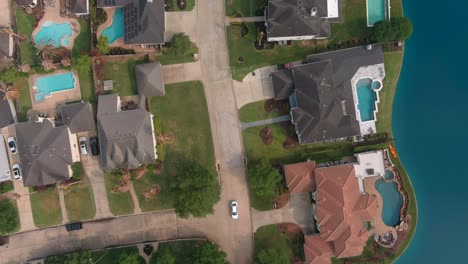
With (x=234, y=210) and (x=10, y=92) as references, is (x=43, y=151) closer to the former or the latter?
(x=10, y=92)

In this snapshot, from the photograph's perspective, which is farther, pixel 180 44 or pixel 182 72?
pixel 182 72

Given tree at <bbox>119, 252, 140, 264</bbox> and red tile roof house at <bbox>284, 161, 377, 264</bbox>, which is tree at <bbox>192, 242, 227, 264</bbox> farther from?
red tile roof house at <bbox>284, 161, 377, 264</bbox>

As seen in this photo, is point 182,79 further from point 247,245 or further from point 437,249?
point 437,249

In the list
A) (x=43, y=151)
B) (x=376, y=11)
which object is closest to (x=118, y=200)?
(x=43, y=151)

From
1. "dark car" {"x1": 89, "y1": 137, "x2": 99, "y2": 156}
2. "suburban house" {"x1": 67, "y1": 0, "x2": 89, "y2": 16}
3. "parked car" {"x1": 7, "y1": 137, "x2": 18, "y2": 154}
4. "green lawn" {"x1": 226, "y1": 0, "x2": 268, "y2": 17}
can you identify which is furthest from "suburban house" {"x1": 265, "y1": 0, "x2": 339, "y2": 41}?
"parked car" {"x1": 7, "y1": 137, "x2": 18, "y2": 154}

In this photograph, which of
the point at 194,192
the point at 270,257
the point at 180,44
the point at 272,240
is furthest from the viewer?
the point at 272,240

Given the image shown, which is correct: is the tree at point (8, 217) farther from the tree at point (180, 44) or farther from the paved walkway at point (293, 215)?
the paved walkway at point (293, 215)

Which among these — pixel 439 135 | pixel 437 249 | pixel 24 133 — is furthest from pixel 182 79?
pixel 437 249

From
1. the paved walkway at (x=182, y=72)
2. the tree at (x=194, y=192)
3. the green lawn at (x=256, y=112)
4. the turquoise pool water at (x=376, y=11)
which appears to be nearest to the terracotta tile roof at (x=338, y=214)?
the green lawn at (x=256, y=112)
